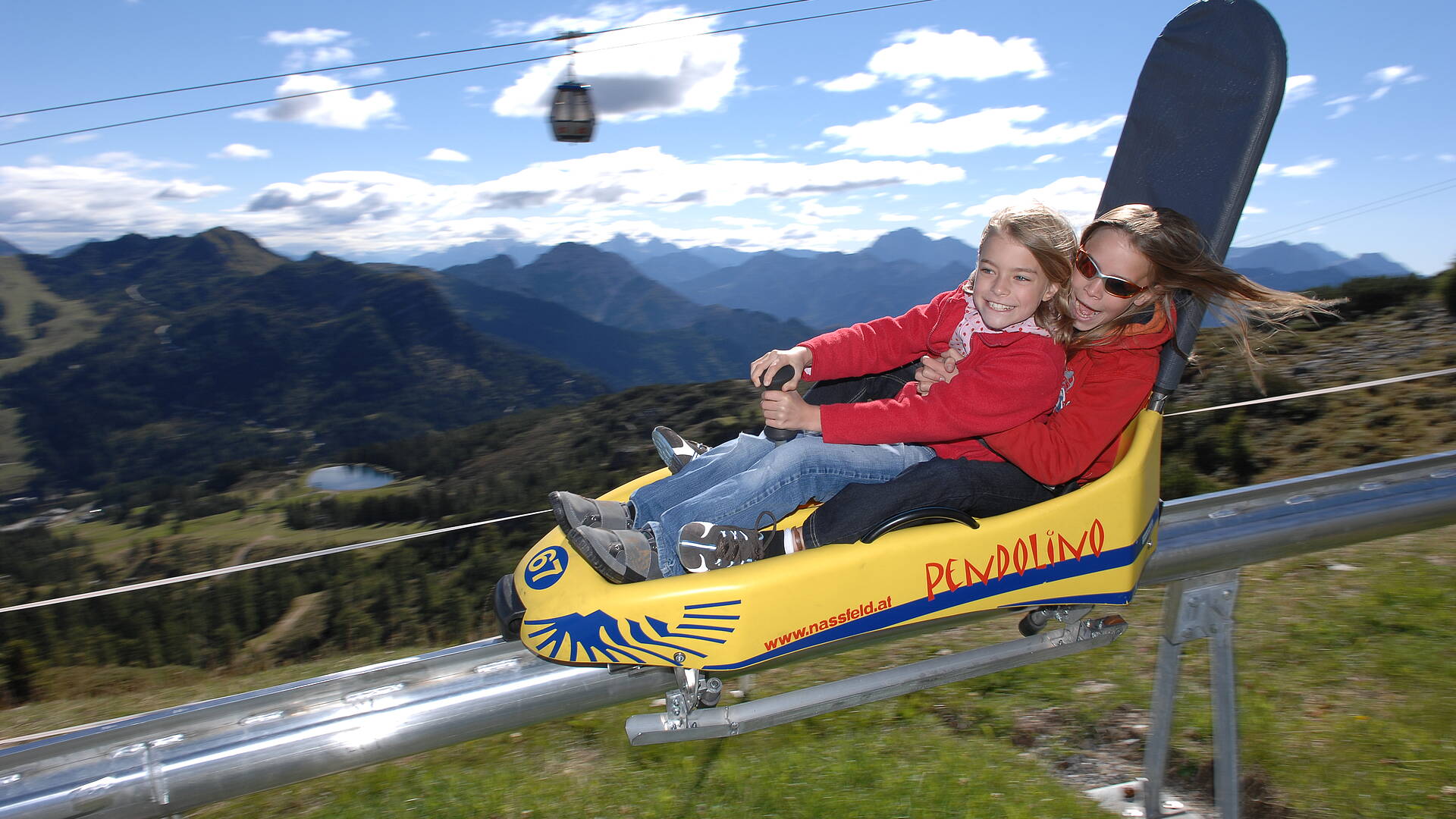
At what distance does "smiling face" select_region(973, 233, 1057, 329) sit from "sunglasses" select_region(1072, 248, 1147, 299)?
97 millimetres

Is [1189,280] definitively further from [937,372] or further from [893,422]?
[893,422]

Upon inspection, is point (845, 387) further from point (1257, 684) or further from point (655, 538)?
point (1257, 684)

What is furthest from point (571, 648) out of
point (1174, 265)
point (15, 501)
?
point (15, 501)

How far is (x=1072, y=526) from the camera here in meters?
2.11

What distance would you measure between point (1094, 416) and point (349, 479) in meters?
37.1

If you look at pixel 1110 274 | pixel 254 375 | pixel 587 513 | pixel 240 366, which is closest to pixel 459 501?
pixel 587 513

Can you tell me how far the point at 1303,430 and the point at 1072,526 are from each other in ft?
27.4

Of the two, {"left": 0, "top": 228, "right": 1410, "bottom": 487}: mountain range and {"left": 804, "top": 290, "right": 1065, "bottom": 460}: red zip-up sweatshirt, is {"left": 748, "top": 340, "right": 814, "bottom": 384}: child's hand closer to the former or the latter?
{"left": 804, "top": 290, "right": 1065, "bottom": 460}: red zip-up sweatshirt

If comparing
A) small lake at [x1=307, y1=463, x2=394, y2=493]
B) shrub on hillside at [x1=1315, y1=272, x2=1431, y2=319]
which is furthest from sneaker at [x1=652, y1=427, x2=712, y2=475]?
small lake at [x1=307, y1=463, x2=394, y2=493]

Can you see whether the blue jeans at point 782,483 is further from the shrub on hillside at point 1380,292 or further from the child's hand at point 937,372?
the shrub on hillside at point 1380,292

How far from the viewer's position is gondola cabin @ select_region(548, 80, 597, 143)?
53.3ft

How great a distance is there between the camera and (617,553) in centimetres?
202

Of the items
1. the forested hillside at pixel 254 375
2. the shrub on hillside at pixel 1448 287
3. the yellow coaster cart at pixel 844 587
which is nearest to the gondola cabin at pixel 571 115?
the shrub on hillside at pixel 1448 287

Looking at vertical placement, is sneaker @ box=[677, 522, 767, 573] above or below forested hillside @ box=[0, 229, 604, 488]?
below
